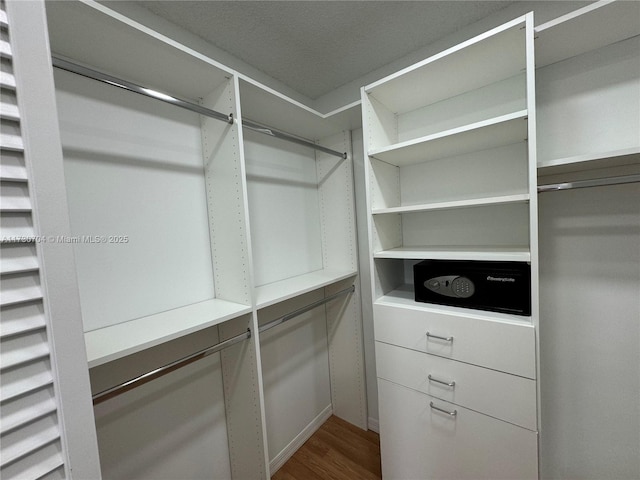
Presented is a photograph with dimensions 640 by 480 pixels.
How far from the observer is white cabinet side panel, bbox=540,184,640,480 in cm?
118

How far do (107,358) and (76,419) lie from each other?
1.23 feet

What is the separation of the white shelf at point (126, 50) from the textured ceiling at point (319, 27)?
345 millimetres

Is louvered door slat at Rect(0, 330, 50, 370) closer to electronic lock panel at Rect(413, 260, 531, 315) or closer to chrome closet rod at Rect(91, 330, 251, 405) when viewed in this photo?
chrome closet rod at Rect(91, 330, 251, 405)

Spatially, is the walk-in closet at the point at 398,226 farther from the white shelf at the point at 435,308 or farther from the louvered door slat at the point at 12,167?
the louvered door slat at the point at 12,167

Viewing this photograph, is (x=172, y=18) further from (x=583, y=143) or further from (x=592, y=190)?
(x=592, y=190)

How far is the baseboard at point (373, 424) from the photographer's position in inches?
78.3

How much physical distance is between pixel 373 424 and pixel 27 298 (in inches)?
87.3

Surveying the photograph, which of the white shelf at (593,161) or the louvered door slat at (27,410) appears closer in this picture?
the louvered door slat at (27,410)

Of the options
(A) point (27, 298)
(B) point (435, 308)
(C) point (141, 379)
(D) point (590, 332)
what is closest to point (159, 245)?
(C) point (141, 379)

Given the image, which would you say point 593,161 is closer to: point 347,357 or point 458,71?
point 458,71

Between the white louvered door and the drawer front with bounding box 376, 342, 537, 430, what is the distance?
1.26 m

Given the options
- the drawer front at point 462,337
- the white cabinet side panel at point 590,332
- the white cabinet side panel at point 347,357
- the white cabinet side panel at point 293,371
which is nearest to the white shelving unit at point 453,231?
the drawer front at point 462,337

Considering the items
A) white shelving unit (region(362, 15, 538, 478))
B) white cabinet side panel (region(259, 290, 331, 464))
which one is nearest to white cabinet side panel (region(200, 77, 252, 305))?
white cabinet side panel (region(259, 290, 331, 464))

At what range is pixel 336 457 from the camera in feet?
5.92
